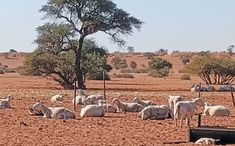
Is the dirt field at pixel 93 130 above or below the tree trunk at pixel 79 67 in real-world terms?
below

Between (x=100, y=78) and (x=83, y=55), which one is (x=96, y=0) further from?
(x=100, y=78)

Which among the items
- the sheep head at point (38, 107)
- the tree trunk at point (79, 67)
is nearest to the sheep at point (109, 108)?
the sheep head at point (38, 107)

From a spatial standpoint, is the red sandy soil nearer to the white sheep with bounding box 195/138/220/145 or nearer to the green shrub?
the white sheep with bounding box 195/138/220/145

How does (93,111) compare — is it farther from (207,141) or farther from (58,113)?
→ (207,141)

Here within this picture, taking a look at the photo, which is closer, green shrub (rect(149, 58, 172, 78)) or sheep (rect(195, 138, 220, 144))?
sheep (rect(195, 138, 220, 144))

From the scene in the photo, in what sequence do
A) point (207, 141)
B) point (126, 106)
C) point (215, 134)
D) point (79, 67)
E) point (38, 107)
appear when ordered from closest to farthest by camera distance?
→ point (207, 141), point (215, 134), point (38, 107), point (126, 106), point (79, 67)

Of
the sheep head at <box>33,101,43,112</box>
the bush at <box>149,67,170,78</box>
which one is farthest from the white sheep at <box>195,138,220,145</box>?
the bush at <box>149,67,170,78</box>

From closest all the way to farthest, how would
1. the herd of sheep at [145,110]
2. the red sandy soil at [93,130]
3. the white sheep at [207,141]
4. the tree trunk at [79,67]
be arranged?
the white sheep at [207,141] → the red sandy soil at [93,130] → the herd of sheep at [145,110] → the tree trunk at [79,67]

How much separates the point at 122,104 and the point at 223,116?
427cm

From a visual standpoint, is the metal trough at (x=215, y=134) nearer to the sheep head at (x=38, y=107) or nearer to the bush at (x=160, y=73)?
the sheep head at (x=38, y=107)

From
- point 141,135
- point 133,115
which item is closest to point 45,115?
point 133,115

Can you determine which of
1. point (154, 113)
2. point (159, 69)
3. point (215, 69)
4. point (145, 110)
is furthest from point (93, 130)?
point (159, 69)

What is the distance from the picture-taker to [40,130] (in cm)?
1862

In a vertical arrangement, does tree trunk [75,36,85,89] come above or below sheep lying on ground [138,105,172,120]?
above
